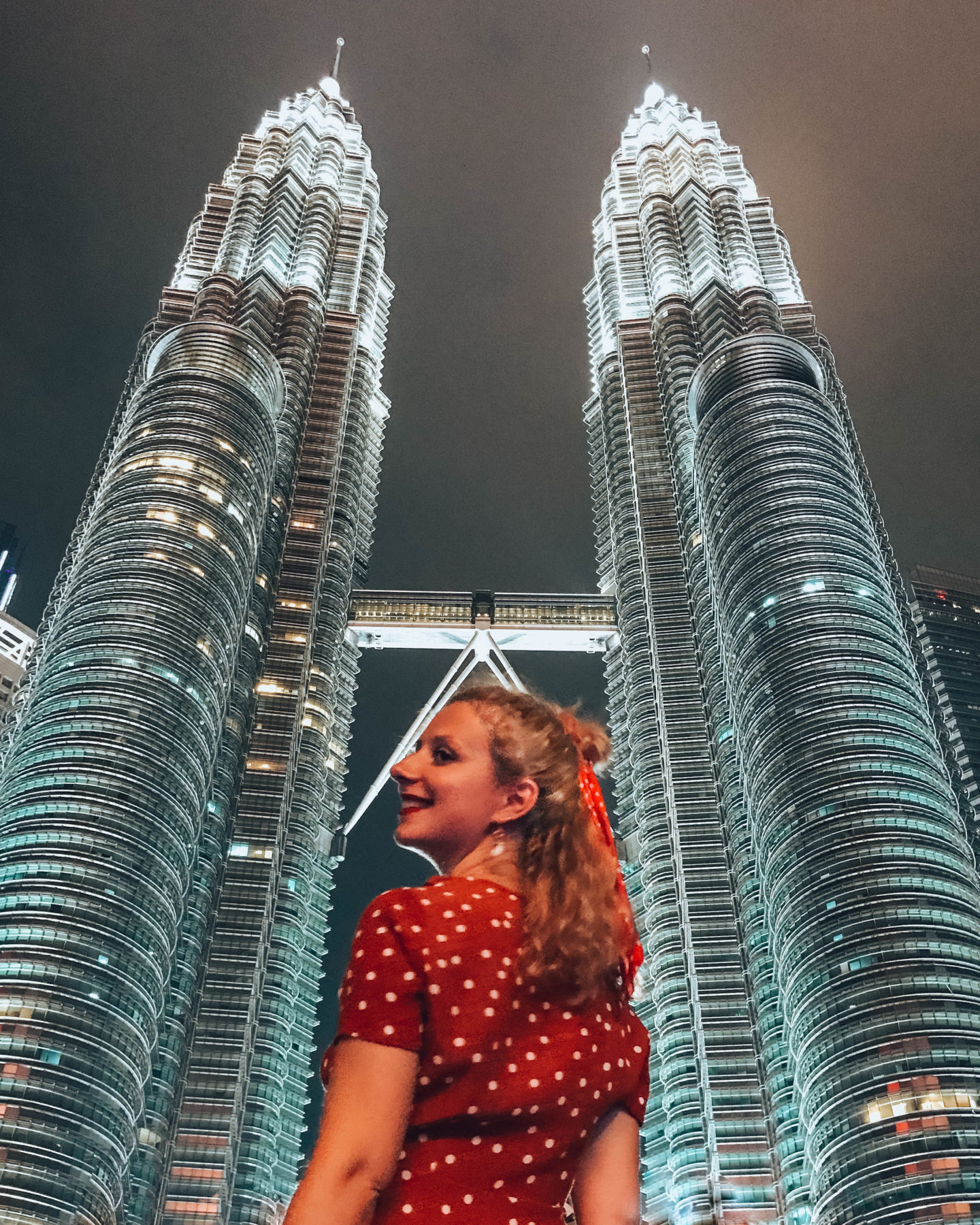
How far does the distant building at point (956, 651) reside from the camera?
167250mm

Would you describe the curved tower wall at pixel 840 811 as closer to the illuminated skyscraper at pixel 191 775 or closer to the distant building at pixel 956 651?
the illuminated skyscraper at pixel 191 775

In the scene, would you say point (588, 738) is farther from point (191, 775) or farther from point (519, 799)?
point (191, 775)

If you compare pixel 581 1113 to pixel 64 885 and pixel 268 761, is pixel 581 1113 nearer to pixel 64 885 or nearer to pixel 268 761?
pixel 64 885

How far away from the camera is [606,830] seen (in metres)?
4.56

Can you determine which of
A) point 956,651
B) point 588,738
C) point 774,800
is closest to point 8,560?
point 774,800

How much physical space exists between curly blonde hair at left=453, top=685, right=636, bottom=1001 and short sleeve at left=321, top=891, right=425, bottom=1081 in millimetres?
409

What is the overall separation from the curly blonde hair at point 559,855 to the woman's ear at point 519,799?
2 cm

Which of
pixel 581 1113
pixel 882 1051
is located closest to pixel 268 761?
pixel 882 1051

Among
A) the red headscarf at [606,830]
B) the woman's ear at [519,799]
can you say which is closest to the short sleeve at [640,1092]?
the red headscarf at [606,830]

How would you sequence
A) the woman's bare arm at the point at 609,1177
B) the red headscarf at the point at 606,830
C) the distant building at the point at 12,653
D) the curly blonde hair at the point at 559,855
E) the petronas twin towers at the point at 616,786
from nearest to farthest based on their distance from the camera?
the curly blonde hair at the point at 559,855
the woman's bare arm at the point at 609,1177
the red headscarf at the point at 606,830
the petronas twin towers at the point at 616,786
the distant building at the point at 12,653

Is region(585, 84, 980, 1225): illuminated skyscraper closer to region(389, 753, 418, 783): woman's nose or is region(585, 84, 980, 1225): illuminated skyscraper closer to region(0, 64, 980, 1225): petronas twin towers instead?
region(0, 64, 980, 1225): petronas twin towers

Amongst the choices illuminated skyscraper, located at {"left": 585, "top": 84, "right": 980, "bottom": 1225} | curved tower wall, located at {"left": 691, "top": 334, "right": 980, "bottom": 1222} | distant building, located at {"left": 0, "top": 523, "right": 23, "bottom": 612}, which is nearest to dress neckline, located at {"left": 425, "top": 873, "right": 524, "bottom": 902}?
illuminated skyscraper, located at {"left": 585, "top": 84, "right": 980, "bottom": 1225}

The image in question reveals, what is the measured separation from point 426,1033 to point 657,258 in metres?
169

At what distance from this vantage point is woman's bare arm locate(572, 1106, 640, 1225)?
3990 mm
